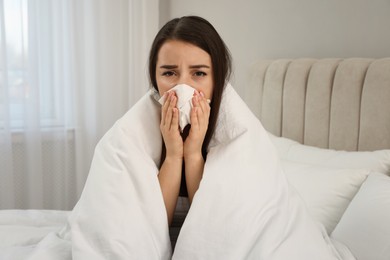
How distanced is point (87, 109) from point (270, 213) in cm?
204

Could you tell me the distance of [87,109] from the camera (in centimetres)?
→ 303

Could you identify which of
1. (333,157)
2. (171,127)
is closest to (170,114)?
(171,127)

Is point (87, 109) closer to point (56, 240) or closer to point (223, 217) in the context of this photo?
point (56, 240)

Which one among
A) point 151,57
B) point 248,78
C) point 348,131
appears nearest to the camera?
point 151,57

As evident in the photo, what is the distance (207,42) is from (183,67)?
9cm

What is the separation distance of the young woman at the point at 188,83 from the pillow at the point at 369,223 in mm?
447

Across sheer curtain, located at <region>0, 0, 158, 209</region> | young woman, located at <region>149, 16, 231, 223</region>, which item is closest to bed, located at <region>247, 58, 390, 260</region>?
young woman, located at <region>149, 16, 231, 223</region>

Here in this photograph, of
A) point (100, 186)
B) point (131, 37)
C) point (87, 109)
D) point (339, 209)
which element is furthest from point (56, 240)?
point (131, 37)

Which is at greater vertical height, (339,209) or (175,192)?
(175,192)

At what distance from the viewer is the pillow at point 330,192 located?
1586 mm

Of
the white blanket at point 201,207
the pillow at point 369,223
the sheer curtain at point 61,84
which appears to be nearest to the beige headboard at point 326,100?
the pillow at point 369,223

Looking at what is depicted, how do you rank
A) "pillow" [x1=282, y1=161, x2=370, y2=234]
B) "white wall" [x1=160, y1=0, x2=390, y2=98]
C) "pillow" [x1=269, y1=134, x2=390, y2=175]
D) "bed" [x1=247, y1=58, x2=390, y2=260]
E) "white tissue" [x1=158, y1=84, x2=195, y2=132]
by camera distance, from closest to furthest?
"white tissue" [x1=158, y1=84, x2=195, y2=132]
"bed" [x1=247, y1=58, x2=390, y2=260]
"pillow" [x1=282, y1=161, x2=370, y2=234]
"pillow" [x1=269, y1=134, x2=390, y2=175]
"white wall" [x1=160, y1=0, x2=390, y2=98]

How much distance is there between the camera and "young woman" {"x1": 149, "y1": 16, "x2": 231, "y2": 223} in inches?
49.8

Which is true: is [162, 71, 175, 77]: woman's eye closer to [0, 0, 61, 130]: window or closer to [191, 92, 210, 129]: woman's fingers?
[191, 92, 210, 129]: woman's fingers
